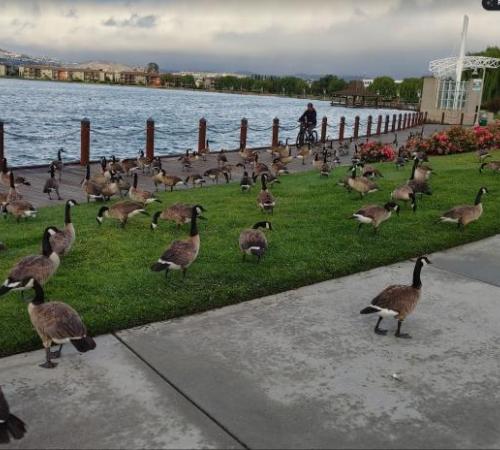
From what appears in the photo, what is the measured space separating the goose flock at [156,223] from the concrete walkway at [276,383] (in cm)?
31

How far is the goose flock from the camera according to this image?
5141 mm

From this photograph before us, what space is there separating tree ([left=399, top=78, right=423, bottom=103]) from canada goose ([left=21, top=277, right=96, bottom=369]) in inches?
6168

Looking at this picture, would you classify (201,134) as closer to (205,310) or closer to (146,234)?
(146,234)

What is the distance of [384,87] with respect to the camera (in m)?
173

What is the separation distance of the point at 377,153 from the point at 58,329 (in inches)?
753

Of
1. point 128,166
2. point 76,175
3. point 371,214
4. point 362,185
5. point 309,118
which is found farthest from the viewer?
point 309,118

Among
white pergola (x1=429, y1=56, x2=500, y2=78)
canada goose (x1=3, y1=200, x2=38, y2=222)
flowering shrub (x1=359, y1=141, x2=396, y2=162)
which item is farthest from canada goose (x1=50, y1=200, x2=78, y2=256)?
white pergola (x1=429, y1=56, x2=500, y2=78)

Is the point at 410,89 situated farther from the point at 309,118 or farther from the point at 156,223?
the point at 156,223

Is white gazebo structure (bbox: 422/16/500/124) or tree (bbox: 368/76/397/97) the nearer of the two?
white gazebo structure (bbox: 422/16/500/124)

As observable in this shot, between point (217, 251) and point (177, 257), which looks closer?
A: point (177, 257)

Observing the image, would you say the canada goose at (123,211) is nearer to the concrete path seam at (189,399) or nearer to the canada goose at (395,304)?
the concrete path seam at (189,399)

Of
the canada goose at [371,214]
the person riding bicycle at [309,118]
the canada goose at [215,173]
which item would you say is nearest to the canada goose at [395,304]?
the canada goose at [371,214]

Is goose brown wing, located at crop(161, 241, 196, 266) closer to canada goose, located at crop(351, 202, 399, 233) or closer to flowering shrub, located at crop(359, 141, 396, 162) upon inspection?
canada goose, located at crop(351, 202, 399, 233)

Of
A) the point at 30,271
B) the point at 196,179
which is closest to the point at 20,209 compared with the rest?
the point at 30,271
